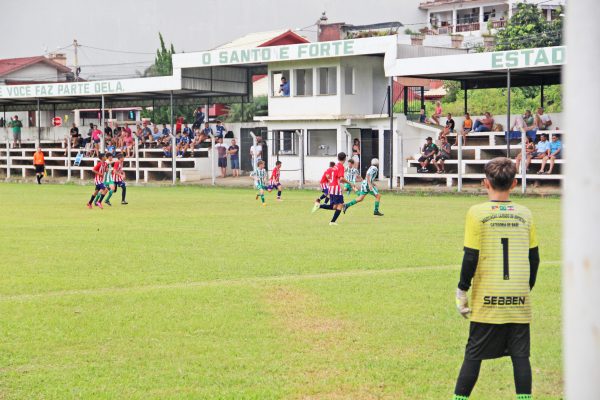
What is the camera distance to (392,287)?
479 inches

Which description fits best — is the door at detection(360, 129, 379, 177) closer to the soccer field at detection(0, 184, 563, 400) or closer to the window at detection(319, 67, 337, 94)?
the window at detection(319, 67, 337, 94)

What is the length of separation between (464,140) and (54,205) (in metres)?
15.8

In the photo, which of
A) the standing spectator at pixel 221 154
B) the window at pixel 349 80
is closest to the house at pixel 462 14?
the standing spectator at pixel 221 154

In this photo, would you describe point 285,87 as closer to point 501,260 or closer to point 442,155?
point 442,155

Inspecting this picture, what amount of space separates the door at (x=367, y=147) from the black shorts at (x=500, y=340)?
33504mm

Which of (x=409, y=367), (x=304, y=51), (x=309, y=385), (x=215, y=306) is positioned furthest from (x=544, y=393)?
(x=304, y=51)

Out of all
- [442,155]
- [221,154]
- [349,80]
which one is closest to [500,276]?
[442,155]

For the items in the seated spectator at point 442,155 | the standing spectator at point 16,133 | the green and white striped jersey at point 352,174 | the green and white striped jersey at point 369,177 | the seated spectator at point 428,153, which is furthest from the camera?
the standing spectator at point 16,133

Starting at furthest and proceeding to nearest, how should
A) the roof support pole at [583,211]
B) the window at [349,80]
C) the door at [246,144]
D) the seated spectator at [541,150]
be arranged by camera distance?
the door at [246,144], the window at [349,80], the seated spectator at [541,150], the roof support pole at [583,211]

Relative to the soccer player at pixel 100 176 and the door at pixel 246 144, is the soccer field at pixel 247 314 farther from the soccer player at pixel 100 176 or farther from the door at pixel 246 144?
the door at pixel 246 144

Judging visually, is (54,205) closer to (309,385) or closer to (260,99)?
(309,385)

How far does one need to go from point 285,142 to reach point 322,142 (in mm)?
2236

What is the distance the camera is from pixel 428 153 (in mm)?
34750

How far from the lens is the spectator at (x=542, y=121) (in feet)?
109
